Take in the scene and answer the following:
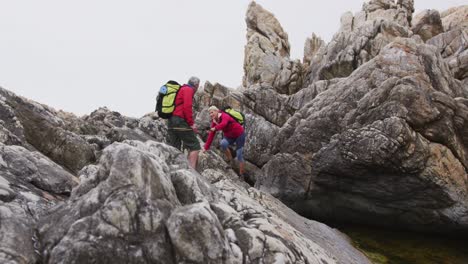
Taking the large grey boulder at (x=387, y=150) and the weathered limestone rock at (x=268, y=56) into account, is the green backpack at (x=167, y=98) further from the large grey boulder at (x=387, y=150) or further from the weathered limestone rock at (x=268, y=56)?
the weathered limestone rock at (x=268, y=56)

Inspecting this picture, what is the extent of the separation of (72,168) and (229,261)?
11788 millimetres

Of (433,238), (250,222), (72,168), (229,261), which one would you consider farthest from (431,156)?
(72,168)

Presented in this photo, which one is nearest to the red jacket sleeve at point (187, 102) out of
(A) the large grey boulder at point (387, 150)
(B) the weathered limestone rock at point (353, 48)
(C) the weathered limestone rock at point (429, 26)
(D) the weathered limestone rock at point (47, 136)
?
(D) the weathered limestone rock at point (47, 136)

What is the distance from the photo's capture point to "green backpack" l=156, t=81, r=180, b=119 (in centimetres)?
1731

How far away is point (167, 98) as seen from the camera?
17.5m

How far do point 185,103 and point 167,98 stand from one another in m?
0.97

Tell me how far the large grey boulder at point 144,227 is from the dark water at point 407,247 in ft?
34.4

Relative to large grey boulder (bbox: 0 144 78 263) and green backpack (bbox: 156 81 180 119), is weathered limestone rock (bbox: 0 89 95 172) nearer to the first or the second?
green backpack (bbox: 156 81 180 119)

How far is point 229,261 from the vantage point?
740 cm

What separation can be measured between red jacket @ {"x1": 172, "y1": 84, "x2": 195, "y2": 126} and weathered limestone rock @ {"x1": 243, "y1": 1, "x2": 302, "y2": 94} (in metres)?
36.9

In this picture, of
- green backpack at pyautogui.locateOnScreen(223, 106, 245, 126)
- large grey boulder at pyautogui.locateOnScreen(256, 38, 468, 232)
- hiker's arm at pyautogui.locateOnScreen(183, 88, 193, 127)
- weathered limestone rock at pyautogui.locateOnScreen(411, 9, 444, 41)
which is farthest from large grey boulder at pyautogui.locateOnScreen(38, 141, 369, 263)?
weathered limestone rock at pyautogui.locateOnScreen(411, 9, 444, 41)

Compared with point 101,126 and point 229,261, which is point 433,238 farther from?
point 101,126

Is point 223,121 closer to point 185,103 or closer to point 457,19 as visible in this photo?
point 185,103

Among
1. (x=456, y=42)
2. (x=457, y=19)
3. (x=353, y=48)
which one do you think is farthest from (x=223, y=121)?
(x=457, y=19)
